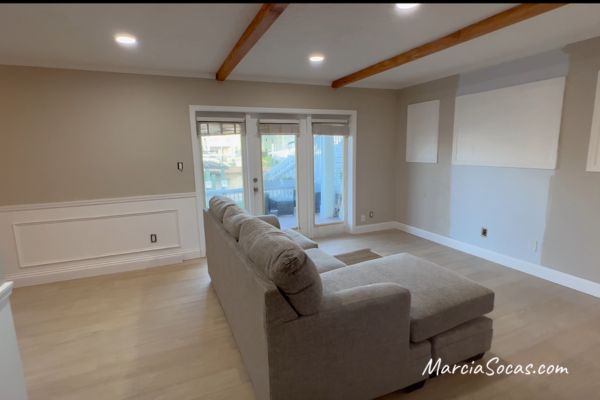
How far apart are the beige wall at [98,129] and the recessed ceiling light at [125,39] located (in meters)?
0.89

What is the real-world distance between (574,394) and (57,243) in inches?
179

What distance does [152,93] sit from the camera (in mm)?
3654

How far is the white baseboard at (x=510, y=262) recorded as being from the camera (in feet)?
9.81

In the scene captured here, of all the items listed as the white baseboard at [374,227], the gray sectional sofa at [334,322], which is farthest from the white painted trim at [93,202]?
Result: the white baseboard at [374,227]

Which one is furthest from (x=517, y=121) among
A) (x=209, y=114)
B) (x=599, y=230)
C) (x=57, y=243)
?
(x=57, y=243)

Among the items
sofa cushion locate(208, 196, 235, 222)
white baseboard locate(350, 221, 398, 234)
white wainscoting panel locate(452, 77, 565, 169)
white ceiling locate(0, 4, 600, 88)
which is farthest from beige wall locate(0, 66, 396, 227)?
white wainscoting panel locate(452, 77, 565, 169)

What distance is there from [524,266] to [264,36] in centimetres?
354

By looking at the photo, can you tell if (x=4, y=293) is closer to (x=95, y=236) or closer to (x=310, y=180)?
(x=95, y=236)

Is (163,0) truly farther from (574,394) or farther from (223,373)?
(574,394)

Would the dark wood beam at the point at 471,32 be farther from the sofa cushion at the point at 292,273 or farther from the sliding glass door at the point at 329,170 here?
the sofa cushion at the point at 292,273

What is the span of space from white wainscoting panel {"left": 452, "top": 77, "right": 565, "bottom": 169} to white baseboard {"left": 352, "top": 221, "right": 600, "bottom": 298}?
105 cm

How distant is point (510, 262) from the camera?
3.60 metres

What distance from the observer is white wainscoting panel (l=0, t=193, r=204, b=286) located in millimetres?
3342

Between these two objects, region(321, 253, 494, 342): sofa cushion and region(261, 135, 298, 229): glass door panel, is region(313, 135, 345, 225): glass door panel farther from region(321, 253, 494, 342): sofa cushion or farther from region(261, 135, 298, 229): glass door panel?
region(321, 253, 494, 342): sofa cushion
